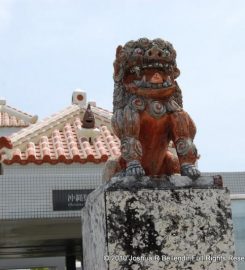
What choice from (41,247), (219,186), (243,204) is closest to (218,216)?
(219,186)

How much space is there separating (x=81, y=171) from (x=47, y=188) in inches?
34.5

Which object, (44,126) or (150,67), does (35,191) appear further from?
(150,67)

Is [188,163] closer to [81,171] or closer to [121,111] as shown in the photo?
[121,111]

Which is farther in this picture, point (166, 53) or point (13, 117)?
point (13, 117)

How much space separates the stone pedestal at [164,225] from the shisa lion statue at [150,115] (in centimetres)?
20

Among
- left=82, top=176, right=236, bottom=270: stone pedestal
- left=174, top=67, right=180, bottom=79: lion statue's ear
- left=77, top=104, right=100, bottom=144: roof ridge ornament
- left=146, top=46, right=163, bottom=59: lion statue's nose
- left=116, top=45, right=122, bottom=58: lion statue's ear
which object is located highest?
left=77, top=104, right=100, bottom=144: roof ridge ornament

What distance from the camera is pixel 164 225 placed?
3.33 metres

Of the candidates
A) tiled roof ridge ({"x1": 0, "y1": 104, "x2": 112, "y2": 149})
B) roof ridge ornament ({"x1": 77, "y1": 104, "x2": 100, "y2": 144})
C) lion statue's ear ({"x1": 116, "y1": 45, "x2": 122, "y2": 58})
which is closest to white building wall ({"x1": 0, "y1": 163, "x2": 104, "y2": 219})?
tiled roof ridge ({"x1": 0, "y1": 104, "x2": 112, "y2": 149})

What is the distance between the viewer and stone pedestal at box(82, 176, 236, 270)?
10.7ft

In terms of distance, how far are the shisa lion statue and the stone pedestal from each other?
0.66 feet

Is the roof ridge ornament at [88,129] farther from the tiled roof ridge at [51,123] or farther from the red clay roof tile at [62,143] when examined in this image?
the tiled roof ridge at [51,123]

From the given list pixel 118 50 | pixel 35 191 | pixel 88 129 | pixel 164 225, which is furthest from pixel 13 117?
pixel 164 225

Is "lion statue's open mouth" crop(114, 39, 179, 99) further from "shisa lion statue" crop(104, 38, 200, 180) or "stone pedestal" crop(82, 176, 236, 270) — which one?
"stone pedestal" crop(82, 176, 236, 270)

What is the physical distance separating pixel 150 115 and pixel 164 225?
78 centimetres
